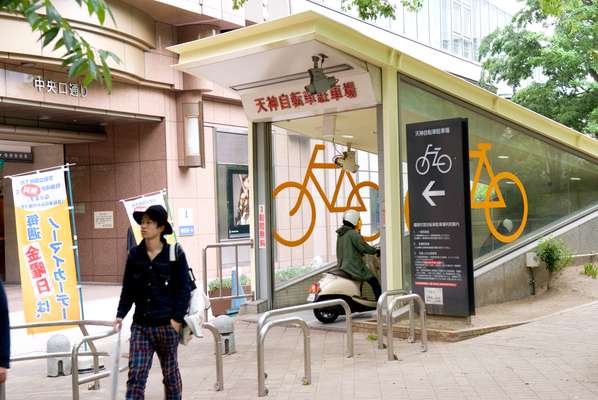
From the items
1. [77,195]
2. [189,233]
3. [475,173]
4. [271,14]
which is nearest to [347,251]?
[475,173]

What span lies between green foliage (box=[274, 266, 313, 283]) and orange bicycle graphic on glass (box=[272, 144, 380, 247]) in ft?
1.32

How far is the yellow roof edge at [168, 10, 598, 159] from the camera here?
332 inches

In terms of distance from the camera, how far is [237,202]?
20656mm

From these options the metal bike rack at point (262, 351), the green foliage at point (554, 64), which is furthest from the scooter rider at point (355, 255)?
the green foliage at point (554, 64)

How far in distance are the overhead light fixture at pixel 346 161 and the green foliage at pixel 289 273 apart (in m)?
1.77

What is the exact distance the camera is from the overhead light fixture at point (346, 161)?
12461 mm

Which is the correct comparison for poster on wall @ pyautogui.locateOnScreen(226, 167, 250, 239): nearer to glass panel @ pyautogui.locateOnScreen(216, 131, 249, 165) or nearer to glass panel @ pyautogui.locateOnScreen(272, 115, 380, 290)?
glass panel @ pyautogui.locateOnScreen(216, 131, 249, 165)

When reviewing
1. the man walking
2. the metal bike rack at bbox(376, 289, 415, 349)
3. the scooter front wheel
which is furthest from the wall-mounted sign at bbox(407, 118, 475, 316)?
the man walking

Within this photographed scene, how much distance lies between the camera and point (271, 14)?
72.4 ft

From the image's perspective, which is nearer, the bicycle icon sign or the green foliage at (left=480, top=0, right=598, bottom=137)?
the bicycle icon sign

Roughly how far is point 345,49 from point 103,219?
1186 centimetres

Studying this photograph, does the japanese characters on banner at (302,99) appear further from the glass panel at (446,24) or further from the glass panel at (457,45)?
the glass panel at (457,45)

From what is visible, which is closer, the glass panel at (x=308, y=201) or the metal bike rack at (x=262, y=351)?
the metal bike rack at (x=262, y=351)

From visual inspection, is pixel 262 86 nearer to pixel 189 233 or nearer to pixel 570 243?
pixel 570 243
